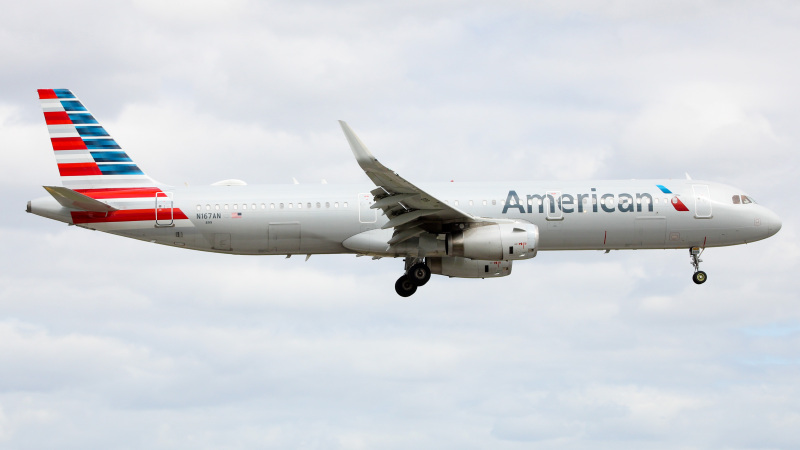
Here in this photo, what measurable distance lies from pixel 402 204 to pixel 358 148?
4.46 m

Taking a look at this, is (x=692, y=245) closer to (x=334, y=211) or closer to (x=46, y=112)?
(x=334, y=211)

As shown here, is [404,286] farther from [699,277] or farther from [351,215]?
[699,277]

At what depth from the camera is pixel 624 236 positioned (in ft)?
151

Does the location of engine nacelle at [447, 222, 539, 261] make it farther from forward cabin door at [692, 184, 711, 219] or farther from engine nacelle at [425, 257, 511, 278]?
forward cabin door at [692, 184, 711, 219]

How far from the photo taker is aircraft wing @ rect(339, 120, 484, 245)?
39.9m

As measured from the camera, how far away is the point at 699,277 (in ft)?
157

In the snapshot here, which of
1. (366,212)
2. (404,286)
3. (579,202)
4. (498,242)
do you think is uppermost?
(579,202)

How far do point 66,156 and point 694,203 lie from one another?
2685 centimetres

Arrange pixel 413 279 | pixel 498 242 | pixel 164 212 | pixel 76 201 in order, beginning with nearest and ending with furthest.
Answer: pixel 498 242
pixel 76 201
pixel 164 212
pixel 413 279

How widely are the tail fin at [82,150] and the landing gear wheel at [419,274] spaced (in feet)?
38.0

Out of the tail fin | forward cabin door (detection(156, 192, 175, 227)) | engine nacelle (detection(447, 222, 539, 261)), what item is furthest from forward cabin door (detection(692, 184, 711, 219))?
the tail fin

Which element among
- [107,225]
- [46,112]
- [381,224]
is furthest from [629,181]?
[46,112]

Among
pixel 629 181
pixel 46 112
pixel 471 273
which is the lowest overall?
pixel 471 273

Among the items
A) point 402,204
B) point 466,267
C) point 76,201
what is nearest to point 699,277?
point 466,267
